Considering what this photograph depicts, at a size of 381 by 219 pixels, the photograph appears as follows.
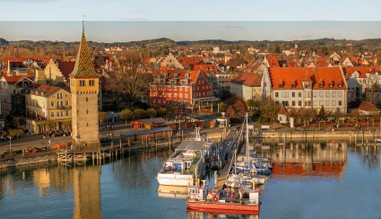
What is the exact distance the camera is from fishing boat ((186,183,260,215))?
28.8m

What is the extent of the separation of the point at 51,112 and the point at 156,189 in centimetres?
1838

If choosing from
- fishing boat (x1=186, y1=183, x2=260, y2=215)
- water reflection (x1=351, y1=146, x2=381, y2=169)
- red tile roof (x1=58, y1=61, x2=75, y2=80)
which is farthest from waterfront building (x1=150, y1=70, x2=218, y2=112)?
fishing boat (x1=186, y1=183, x2=260, y2=215)

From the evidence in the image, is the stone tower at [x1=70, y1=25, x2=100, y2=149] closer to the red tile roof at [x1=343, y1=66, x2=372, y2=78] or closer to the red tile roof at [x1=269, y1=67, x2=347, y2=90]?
the red tile roof at [x1=269, y1=67, x2=347, y2=90]

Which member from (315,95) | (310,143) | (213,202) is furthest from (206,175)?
(315,95)

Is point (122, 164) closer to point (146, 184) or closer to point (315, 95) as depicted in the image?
point (146, 184)

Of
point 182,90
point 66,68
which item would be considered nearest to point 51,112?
point 66,68

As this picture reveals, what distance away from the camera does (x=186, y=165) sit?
3553 centimetres

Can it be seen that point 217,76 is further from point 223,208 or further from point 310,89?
point 223,208

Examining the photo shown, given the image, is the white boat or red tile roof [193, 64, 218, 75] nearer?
the white boat

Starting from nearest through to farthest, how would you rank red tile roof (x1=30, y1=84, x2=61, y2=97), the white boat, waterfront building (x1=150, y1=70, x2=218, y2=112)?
the white boat
red tile roof (x1=30, y1=84, x2=61, y2=97)
waterfront building (x1=150, y1=70, x2=218, y2=112)

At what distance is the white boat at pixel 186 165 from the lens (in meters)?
33.6

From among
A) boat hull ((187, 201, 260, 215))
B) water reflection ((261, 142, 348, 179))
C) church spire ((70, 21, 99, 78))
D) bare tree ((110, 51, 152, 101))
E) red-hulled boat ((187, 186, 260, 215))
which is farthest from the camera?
bare tree ((110, 51, 152, 101))

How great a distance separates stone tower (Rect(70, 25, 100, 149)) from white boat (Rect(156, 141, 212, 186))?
7496 mm

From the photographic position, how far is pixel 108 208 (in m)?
30.4
